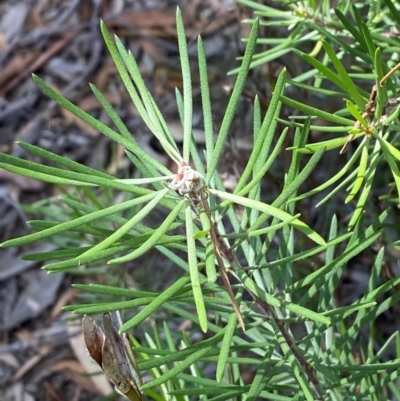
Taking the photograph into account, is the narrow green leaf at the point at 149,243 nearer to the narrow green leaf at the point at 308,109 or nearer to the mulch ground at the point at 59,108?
the narrow green leaf at the point at 308,109

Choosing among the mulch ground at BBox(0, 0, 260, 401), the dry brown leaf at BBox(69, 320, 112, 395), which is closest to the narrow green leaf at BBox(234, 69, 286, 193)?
the mulch ground at BBox(0, 0, 260, 401)

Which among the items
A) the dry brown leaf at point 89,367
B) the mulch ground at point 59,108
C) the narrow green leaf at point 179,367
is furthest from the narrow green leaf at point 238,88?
the dry brown leaf at point 89,367

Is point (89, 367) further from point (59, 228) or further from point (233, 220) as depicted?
point (59, 228)

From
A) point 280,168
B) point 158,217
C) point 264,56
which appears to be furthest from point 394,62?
point 158,217

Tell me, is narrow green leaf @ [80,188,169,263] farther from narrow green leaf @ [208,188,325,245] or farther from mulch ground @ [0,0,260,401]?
mulch ground @ [0,0,260,401]

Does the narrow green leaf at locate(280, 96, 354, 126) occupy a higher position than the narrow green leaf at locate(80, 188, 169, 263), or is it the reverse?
the narrow green leaf at locate(280, 96, 354, 126)

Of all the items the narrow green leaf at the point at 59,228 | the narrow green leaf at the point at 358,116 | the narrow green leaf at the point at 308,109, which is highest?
the narrow green leaf at the point at 308,109

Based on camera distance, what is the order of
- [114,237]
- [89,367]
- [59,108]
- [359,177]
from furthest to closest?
[59,108]
[89,367]
[359,177]
[114,237]

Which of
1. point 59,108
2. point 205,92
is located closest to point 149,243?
point 205,92

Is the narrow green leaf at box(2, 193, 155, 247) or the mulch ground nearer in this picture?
the narrow green leaf at box(2, 193, 155, 247)

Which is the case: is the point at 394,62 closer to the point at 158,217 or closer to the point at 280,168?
the point at 280,168

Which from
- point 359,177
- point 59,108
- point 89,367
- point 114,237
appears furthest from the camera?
point 59,108
